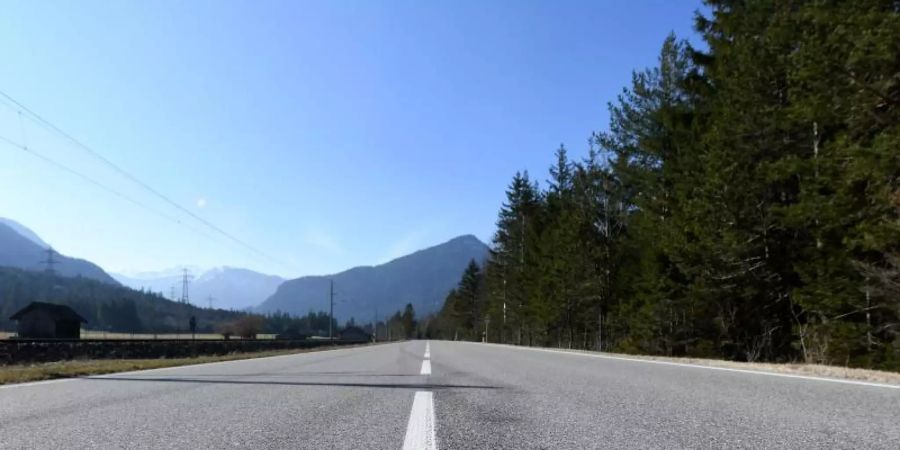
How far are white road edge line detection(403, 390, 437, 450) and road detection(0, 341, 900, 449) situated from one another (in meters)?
0.01

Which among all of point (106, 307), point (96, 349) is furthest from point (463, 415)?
point (106, 307)

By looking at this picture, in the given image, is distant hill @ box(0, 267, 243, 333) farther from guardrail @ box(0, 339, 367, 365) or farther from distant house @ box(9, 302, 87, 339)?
guardrail @ box(0, 339, 367, 365)

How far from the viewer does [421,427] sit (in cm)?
424

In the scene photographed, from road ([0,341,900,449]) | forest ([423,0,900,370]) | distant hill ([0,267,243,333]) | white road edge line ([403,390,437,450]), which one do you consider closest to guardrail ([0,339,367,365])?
road ([0,341,900,449])

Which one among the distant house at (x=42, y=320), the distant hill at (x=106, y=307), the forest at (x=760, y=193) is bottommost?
the distant hill at (x=106, y=307)

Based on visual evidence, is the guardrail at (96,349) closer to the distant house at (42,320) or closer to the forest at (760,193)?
the distant house at (42,320)

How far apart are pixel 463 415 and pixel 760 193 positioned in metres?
18.3

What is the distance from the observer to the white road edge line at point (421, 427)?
11.8 feet

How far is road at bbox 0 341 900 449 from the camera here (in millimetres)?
3744

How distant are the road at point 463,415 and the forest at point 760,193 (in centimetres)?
996

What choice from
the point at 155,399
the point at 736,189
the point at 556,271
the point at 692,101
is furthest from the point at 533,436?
the point at 556,271

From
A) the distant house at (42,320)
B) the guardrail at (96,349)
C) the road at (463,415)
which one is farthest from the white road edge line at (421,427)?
the distant house at (42,320)

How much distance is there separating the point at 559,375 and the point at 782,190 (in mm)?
15397

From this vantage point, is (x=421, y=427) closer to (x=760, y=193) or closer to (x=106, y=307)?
(x=760, y=193)
